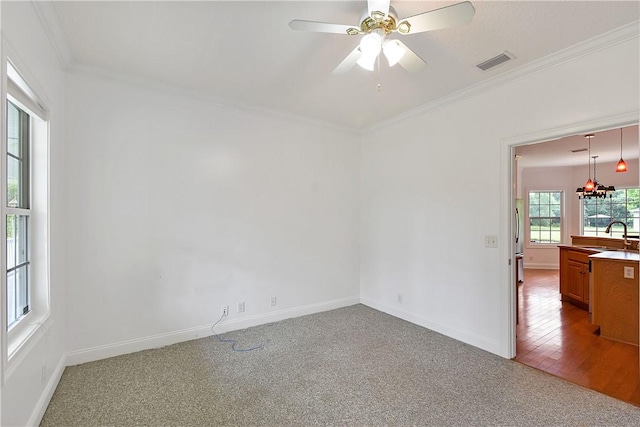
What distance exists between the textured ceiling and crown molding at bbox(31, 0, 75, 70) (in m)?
0.02

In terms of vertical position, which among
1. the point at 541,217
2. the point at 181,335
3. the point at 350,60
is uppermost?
the point at 350,60

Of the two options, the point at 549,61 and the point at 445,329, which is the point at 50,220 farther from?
the point at 549,61

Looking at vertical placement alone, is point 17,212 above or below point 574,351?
above

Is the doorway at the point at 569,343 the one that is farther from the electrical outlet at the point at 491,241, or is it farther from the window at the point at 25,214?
the window at the point at 25,214

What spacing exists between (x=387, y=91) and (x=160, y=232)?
2.79 metres

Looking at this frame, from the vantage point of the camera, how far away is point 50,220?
7.48ft

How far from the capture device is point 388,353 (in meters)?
Result: 2.97

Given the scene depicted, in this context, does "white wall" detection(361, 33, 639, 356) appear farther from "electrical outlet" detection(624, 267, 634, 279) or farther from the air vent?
"electrical outlet" detection(624, 267, 634, 279)

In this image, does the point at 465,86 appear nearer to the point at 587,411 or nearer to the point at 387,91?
the point at 387,91

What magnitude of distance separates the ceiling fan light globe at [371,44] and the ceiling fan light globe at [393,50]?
73 mm

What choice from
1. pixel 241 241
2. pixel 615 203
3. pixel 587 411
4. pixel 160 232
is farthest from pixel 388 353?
pixel 615 203

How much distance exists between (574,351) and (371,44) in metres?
3.51

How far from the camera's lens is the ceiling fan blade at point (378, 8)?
166 cm

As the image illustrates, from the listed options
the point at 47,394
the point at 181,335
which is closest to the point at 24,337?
the point at 47,394
